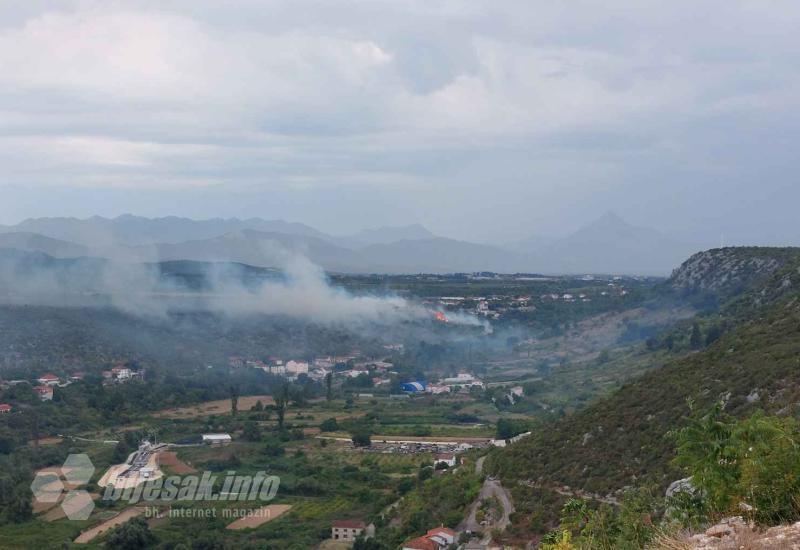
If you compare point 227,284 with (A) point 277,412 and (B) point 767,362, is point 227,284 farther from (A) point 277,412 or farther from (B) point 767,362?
(B) point 767,362

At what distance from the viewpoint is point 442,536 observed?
2414cm

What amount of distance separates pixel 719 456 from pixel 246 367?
2644 inches

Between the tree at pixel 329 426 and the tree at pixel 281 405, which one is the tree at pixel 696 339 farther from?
the tree at pixel 281 405

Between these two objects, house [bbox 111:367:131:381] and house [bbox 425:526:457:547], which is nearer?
house [bbox 425:526:457:547]

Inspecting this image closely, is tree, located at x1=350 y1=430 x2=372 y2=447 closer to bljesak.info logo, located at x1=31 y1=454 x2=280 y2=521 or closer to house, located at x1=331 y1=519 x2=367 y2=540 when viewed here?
bljesak.info logo, located at x1=31 y1=454 x2=280 y2=521

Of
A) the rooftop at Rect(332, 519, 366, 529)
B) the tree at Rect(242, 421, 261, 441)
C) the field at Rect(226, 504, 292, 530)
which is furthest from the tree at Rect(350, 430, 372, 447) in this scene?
the rooftop at Rect(332, 519, 366, 529)

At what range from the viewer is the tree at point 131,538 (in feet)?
90.0

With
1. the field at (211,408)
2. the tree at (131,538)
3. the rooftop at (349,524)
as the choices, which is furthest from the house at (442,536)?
the field at (211,408)

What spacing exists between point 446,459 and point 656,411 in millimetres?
15026

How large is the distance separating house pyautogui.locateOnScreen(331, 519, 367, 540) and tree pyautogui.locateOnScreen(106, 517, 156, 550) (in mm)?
5806

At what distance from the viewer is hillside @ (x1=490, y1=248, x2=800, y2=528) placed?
23.2 metres

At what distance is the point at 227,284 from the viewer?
109688 mm

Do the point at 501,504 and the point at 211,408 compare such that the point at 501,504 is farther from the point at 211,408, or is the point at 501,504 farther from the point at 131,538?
the point at 211,408

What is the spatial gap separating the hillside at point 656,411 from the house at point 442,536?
2290mm
